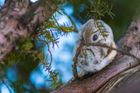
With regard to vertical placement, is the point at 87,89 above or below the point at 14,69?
below

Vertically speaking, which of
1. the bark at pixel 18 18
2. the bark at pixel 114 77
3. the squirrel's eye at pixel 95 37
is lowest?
the bark at pixel 114 77

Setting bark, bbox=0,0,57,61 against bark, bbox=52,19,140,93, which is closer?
bark, bbox=0,0,57,61

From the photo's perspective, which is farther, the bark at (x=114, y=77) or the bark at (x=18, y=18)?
the bark at (x=114, y=77)

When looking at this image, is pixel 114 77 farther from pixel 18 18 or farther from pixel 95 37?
pixel 18 18

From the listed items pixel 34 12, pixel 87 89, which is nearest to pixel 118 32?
pixel 87 89

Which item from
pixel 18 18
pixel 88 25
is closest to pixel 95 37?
pixel 88 25

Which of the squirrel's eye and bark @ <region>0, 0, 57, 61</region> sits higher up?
bark @ <region>0, 0, 57, 61</region>

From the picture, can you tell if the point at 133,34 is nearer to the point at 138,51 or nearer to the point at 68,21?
the point at 138,51

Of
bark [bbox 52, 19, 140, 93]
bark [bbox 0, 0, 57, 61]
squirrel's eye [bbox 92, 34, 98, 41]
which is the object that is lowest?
bark [bbox 52, 19, 140, 93]
